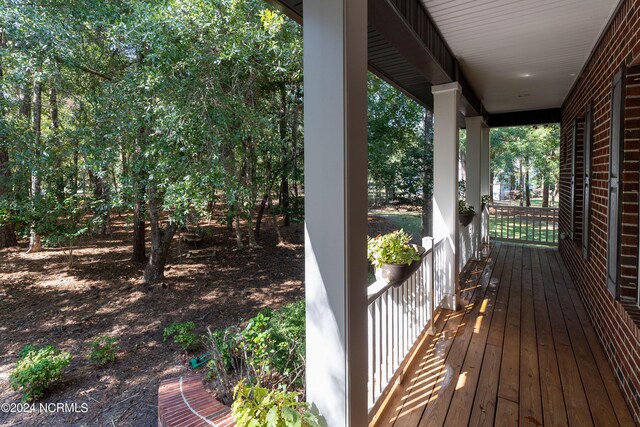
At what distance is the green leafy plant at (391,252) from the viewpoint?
2.16m

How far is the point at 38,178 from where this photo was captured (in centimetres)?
493

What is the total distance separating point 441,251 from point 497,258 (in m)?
2.93

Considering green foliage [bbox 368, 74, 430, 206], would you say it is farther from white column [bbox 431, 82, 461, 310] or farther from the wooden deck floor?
the wooden deck floor

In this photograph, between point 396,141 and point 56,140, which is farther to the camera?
point 396,141

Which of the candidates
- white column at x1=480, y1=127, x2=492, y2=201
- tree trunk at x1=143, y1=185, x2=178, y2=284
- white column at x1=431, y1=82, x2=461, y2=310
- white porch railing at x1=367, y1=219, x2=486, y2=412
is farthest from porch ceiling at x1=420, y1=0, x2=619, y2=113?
tree trunk at x1=143, y1=185, x2=178, y2=284

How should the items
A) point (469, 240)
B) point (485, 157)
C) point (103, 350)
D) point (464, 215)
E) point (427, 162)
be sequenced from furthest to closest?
point (427, 162), point (485, 157), point (469, 240), point (464, 215), point (103, 350)

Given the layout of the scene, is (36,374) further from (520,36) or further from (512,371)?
(520,36)

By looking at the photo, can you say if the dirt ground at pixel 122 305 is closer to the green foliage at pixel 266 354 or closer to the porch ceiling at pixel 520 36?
the green foliage at pixel 266 354

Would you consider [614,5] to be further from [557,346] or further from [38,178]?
[38,178]

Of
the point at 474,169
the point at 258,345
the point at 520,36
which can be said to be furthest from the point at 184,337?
the point at 474,169

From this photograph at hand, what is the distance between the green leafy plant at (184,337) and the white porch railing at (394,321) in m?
2.98

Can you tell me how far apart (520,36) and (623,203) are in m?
1.68

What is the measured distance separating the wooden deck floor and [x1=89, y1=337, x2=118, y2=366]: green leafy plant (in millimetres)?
4001

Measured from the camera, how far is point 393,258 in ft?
7.11
